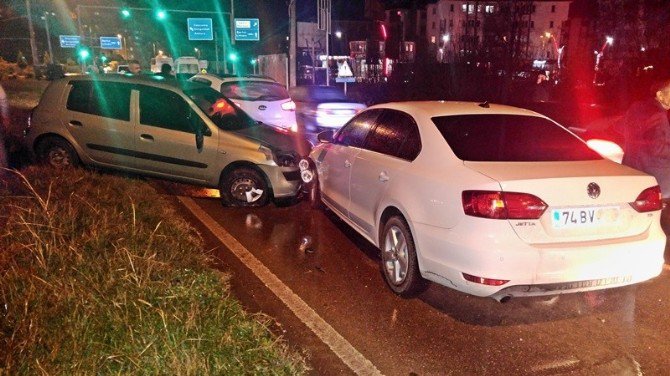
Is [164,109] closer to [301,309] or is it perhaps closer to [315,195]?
[315,195]

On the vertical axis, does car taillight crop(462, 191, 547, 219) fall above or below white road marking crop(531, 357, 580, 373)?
above

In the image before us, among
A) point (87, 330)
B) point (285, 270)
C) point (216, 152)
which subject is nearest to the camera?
point (87, 330)

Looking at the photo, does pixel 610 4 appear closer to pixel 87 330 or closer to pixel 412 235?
pixel 412 235

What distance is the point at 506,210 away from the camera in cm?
359

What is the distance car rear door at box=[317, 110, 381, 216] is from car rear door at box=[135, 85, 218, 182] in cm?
184

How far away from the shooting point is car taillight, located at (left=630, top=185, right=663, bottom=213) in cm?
385

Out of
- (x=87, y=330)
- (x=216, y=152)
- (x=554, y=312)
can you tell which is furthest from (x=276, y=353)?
(x=216, y=152)

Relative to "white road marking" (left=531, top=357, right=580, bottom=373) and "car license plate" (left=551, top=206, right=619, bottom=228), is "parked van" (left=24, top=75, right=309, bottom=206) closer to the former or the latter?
"car license plate" (left=551, top=206, right=619, bottom=228)

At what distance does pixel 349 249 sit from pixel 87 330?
3043mm

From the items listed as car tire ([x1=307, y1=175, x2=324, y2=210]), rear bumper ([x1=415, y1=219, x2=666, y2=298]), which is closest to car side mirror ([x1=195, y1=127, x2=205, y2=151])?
car tire ([x1=307, y1=175, x2=324, y2=210])

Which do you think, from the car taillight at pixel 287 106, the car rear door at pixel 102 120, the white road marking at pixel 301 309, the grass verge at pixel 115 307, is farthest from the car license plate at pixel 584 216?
the car taillight at pixel 287 106

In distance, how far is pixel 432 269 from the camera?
4.03 meters

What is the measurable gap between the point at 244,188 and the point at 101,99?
103 inches

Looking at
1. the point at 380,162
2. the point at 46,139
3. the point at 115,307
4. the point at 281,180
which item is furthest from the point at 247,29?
the point at 115,307
